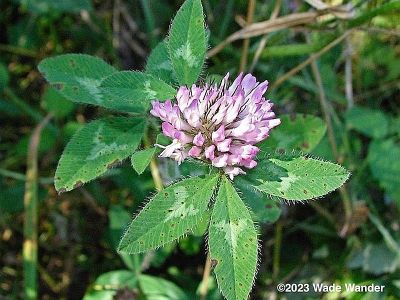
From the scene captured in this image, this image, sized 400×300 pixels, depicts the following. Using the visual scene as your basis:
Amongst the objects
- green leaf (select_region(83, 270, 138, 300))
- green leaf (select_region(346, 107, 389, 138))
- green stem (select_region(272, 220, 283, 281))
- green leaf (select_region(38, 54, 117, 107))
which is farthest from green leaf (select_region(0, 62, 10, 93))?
green leaf (select_region(346, 107, 389, 138))

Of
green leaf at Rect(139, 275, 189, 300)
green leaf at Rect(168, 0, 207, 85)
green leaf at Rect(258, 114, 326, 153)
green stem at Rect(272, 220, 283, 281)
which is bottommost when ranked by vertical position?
green stem at Rect(272, 220, 283, 281)

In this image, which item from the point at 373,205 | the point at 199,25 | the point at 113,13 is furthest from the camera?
the point at 113,13

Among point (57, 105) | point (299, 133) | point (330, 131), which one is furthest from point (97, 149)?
point (330, 131)

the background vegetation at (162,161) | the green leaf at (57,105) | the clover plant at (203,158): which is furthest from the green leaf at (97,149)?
the green leaf at (57,105)

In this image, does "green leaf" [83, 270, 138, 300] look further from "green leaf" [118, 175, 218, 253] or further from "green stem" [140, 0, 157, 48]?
"green stem" [140, 0, 157, 48]

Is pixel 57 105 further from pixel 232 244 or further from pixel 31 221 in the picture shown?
pixel 232 244

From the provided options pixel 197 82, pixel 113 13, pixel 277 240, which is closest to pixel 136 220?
pixel 197 82

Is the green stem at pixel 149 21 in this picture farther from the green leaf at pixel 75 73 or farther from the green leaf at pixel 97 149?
the green leaf at pixel 97 149

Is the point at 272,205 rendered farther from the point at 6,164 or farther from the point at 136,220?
the point at 6,164
